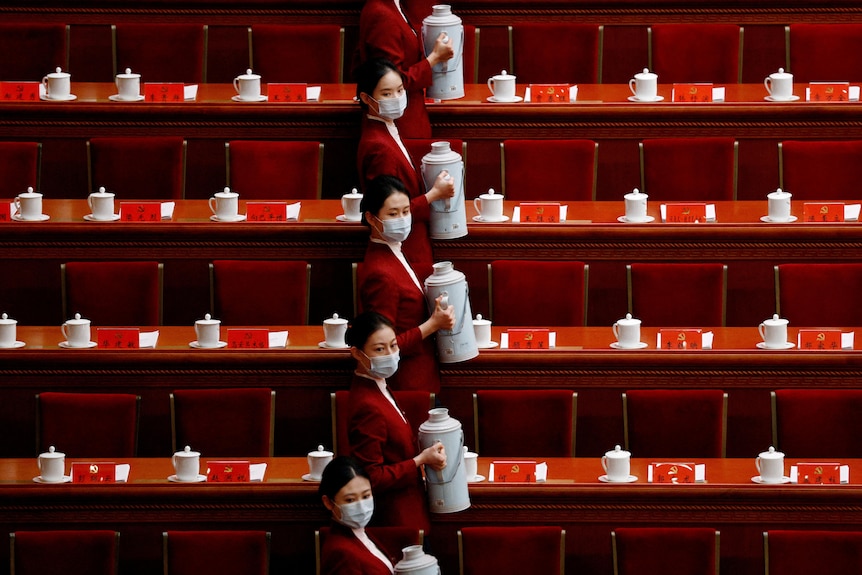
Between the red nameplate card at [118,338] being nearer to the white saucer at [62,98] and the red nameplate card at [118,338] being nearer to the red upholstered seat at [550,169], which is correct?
the white saucer at [62,98]

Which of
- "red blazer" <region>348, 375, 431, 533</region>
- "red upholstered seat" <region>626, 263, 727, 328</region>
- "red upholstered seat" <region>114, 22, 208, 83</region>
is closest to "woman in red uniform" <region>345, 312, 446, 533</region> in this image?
"red blazer" <region>348, 375, 431, 533</region>

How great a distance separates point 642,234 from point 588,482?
1.60 feet

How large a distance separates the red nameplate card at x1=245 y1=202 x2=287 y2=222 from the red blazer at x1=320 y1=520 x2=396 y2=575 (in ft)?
2.39

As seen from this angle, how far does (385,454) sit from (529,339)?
41cm

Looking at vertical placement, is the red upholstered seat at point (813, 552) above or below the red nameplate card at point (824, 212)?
below

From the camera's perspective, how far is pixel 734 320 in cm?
260

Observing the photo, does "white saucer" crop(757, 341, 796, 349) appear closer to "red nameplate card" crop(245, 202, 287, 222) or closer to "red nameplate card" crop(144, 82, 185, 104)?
"red nameplate card" crop(245, 202, 287, 222)

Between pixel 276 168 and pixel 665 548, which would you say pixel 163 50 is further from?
pixel 665 548

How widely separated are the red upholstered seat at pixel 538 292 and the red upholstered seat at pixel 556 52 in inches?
19.7

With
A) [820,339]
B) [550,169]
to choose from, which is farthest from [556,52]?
[820,339]

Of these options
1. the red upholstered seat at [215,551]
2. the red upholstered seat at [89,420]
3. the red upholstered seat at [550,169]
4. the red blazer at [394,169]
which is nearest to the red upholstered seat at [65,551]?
the red upholstered seat at [215,551]

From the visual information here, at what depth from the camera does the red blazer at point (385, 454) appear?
2023 mm

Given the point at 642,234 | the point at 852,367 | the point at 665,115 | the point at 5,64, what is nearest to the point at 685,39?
the point at 665,115

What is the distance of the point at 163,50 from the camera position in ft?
9.46
